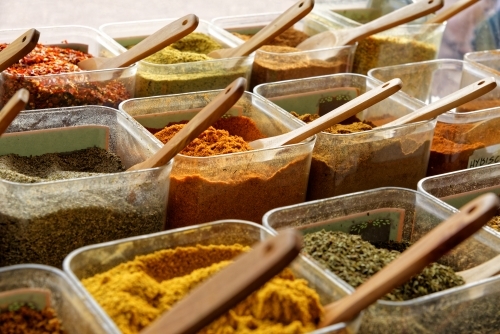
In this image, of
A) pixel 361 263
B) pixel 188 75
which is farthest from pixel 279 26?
pixel 361 263

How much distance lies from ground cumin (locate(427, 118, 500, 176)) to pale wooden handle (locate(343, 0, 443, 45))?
341 mm

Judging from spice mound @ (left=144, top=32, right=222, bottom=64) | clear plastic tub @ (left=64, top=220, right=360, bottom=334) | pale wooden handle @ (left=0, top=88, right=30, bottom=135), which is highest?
pale wooden handle @ (left=0, top=88, right=30, bottom=135)

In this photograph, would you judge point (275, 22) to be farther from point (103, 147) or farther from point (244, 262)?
point (244, 262)

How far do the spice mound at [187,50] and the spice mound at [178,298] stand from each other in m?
0.61

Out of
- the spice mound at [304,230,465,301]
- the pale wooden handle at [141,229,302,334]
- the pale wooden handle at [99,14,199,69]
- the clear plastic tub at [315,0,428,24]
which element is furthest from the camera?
the clear plastic tub at [315,0,428,24]

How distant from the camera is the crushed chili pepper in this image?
116cm

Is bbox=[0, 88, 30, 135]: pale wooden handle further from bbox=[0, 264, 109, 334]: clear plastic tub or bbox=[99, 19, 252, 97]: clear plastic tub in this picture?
bbox=[99, 19, 252, 97]: clear plastic tub

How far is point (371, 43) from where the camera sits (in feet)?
5.10

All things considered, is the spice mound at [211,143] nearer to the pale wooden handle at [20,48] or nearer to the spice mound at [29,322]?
the pale wooden handle at [20,48]

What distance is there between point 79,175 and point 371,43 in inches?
31.7

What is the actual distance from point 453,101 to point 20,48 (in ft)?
2.23

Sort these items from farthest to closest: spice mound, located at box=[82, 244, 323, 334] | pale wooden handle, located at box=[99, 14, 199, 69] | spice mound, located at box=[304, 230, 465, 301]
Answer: pale wooden handle, located at box=[99, 14, 199, 69] → spice mound, located at box=[304, 230, 465, 301] → spice mound, located at box=[82, 244, 323, 334]

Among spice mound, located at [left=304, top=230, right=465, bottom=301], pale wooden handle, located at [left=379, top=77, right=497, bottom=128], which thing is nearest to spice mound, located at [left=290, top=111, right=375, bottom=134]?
pale wooden handle, located at [left=379, top=77, right=497, bottom=128]

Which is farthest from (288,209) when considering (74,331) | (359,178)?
(74,331)
